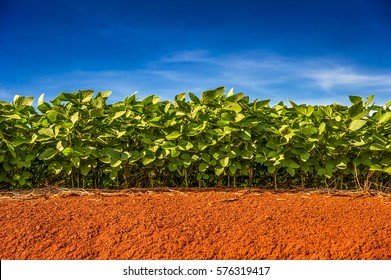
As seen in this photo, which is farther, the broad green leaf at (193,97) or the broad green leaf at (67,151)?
the broad green leaf at (193,97)

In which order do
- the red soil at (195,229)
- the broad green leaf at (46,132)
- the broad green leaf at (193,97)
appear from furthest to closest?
1. the broad green leaf at (193,97)
2. the broad green leaf at (46,132)
3. the red soil at (195,229)

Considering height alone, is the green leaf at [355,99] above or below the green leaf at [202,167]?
above

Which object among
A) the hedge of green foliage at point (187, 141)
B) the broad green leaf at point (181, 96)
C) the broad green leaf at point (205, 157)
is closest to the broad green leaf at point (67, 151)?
the hedge of green foliage at point (187, 141)

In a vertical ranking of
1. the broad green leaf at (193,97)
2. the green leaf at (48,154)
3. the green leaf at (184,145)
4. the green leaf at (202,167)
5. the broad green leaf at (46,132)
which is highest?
the broad green leaf at (193,97)

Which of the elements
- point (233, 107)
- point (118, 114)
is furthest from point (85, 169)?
point (233, 107)

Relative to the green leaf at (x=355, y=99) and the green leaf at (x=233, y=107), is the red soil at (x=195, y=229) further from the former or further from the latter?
the green leaf at (x=355, y=99)

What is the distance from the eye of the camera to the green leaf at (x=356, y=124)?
14.8ft

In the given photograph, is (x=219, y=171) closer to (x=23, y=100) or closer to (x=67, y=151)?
(x=67, y=151)

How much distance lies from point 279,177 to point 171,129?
52.6 inches

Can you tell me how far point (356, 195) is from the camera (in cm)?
438

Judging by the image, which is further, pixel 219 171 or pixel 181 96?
pixel 181 96

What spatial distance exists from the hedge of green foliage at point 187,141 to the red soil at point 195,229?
754 mm

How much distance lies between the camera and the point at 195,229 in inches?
125

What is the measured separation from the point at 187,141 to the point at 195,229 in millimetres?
1524
